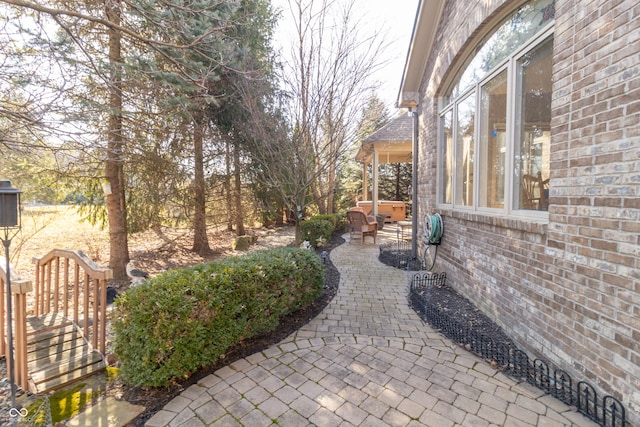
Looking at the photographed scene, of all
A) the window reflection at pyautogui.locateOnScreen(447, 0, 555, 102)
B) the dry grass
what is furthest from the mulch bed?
the dry grass

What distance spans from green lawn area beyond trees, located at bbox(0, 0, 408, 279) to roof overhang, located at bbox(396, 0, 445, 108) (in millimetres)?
938

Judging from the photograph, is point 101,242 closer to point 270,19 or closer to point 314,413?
point 270,19

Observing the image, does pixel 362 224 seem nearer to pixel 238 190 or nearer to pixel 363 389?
pixel 238 190

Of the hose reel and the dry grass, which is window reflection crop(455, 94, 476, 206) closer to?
the hose reel

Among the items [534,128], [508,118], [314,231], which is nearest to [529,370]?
[534,128]

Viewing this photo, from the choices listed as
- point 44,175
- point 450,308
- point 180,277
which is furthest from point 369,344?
point 44,175

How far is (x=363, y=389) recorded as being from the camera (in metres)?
2.46

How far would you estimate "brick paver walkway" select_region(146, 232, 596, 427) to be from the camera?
2139 mm

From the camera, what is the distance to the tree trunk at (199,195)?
28.2 feet

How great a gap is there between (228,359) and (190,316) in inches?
29.2

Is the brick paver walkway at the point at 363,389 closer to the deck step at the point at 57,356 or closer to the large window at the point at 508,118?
the deck step at the point at 57,356

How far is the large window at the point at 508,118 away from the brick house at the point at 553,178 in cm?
2

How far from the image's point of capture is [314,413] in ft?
7.21

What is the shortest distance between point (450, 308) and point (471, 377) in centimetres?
145
